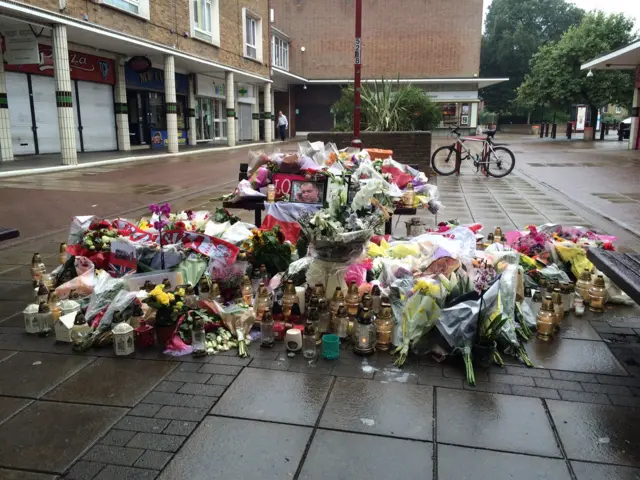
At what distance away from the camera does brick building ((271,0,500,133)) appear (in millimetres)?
40688

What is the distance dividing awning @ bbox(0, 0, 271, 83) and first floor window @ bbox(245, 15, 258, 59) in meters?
2.63

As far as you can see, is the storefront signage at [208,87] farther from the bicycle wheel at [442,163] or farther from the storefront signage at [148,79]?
the bicycle wheel at [442,163]

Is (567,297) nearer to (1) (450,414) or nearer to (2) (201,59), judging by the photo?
(1) (450,414)

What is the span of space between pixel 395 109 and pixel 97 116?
12.1m

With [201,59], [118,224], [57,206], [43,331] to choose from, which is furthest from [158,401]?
[201,59]

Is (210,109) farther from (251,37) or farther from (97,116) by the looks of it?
(97,116)

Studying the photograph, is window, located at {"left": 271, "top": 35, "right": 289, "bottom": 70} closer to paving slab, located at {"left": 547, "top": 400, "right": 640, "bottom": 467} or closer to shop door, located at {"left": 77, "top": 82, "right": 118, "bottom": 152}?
shop door, located at {"left": 77, "top": 82, "right": 118, "bottom": 152}

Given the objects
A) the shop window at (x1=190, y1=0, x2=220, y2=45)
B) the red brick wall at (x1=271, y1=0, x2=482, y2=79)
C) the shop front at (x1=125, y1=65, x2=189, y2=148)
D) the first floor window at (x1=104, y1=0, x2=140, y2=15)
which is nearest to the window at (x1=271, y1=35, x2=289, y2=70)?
the red brick wall at (x1=271, y1=0, x2=482, y2=79)

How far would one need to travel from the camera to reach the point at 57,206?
857 cm

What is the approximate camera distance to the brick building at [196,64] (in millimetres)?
15047

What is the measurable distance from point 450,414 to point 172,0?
815 inches

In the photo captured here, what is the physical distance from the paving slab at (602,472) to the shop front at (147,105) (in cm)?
2182

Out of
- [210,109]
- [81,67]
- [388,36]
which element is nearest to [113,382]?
[81,67]

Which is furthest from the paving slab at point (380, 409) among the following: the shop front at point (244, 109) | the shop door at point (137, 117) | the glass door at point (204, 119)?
the shop front at point (244, 109)
